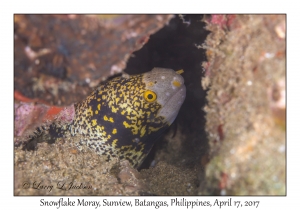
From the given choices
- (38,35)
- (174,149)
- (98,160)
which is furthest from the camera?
(174,149)

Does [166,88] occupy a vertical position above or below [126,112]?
above

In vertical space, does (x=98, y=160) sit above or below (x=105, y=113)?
below

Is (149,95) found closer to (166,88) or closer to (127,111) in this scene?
(166,88)

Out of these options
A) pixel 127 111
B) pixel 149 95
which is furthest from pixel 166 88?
pixel 127 111

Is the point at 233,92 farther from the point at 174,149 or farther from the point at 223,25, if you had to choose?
the point at 174,149

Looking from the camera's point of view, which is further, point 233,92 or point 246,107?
point 233,92

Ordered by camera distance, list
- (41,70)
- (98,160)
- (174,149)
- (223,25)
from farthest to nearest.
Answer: (174,149) < (98,160) < (223,25) < (41,70)
